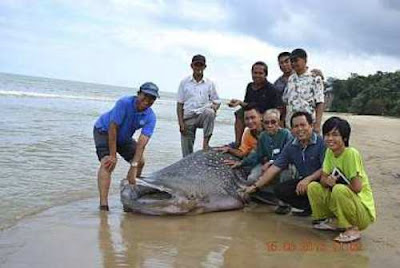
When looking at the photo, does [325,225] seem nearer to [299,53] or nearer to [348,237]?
[348,237]

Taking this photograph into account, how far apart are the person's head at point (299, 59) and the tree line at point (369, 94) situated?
121 feet

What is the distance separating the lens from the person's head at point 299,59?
21.8 feet

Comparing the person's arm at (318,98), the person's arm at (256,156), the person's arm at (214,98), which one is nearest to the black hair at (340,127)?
the person's arm at (256,156)

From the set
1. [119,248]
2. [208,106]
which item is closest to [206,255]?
[119,248]

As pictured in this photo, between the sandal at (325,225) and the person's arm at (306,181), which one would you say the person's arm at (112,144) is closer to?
the person's arm at (306,181)

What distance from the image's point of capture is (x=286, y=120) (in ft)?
23.9

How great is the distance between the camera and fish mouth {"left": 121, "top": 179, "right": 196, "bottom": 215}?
560 cm

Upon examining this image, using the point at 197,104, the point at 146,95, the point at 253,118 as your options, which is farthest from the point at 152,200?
the point at 197,104

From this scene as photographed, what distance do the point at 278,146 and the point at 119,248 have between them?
2.50 metres

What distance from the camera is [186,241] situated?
461cm

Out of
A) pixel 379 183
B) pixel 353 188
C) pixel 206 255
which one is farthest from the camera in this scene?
pixel 379 183

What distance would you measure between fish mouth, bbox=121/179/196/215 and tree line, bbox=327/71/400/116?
3845 cm

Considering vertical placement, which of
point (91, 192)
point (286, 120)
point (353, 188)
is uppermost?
point (286, 120)

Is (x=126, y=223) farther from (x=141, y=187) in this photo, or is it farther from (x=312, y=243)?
(x=312, y=243)
